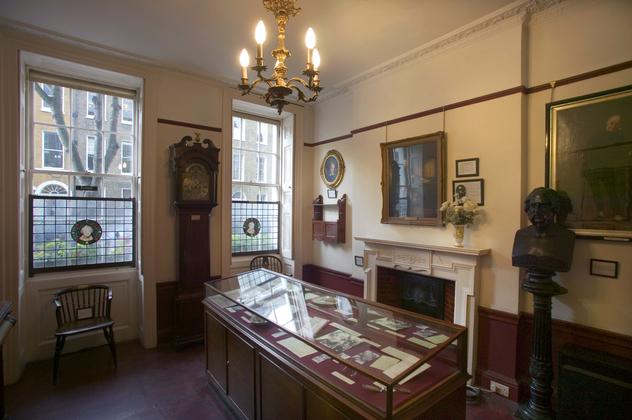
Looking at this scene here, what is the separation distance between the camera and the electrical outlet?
2.66m

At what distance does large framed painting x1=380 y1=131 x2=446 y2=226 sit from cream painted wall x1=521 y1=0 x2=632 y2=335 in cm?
80

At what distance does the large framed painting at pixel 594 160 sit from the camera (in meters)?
2.22

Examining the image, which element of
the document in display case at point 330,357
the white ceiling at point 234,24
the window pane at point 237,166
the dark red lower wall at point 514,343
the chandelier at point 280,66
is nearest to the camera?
the document in display case at point 330,357

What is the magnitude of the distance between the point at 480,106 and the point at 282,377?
284 centimetres

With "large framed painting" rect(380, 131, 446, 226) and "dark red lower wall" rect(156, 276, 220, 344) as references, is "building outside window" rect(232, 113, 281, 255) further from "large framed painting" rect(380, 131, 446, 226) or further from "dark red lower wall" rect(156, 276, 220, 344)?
"large framed painting" rect(380, 131, 446, 226)

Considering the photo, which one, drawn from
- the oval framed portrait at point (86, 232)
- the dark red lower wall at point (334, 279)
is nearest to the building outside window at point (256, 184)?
the dark red lower wall at point (334, 279)

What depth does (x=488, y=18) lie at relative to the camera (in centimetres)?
276

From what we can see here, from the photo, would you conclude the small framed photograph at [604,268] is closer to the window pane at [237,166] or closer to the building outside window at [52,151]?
the window pane at [237,166]

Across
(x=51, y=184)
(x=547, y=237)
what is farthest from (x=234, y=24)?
(x=547, y=237)

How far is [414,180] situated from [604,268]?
1.72 meters

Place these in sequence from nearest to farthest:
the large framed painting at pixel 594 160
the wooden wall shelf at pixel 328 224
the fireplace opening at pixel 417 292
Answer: the large framed painting at pixel 594 160 → the fireplace opening at pixel 417 292 → the wooden wall shelf at pixel 328 224

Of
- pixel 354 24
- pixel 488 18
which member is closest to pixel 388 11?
pixel 354 24

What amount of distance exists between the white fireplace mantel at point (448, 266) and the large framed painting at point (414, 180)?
0.30 metres

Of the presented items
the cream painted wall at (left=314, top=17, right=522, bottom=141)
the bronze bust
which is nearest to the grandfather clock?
the cream painted wall at (left=314, top=17, right=522, bottom=141)
